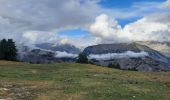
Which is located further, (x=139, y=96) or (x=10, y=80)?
(x=10, y=80)

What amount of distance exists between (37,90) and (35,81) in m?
9.39

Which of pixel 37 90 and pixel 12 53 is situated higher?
pixel 12 53

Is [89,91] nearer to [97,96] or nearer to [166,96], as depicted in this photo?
[97,96]

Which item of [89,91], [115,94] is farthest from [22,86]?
[115,94]

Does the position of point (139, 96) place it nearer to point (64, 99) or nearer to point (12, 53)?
point (64, 99)

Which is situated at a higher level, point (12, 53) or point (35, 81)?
point (12, 53)

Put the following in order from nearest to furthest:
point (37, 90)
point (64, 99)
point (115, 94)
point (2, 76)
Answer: point (64, 99) → point (115, 94) → point (37, 90) → point (2, 76)

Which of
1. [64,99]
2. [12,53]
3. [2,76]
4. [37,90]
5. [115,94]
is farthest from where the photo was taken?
[12,53]

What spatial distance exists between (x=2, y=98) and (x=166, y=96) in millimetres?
16073

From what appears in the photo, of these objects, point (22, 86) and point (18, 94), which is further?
point (22, 86)

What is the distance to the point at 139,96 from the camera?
37812mm

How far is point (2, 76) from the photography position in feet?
182

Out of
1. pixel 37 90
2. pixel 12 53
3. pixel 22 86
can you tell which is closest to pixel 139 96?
pixel 37 90

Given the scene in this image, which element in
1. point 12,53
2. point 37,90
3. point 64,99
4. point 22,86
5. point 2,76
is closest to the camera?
point 64,99
